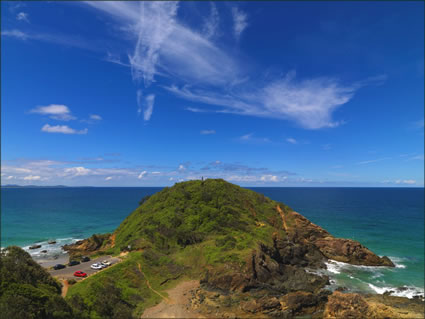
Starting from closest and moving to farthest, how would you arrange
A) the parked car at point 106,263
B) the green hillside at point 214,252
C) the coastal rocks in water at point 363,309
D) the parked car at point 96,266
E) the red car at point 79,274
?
the coastal rocks in water at point 363,309 → the green hillside at point 214,252 → the red car at point 79,274 → the parked car at point 96,266 → the parked car at point 106,263

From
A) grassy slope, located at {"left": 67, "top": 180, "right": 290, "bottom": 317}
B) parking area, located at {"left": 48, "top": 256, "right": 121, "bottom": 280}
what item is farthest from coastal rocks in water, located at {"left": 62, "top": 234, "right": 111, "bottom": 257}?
parking area, located at {"left": 48, "top": 256, "right": 121, "bottom": 280}

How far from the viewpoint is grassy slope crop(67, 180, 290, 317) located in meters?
44.1

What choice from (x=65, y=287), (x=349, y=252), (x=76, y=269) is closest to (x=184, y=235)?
(x=76, y=269)

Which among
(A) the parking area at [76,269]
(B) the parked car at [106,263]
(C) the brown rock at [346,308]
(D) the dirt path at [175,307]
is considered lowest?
(D) the dirt path at [175,307]

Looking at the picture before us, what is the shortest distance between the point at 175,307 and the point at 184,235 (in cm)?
2300

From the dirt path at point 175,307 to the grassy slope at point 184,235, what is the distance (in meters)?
1.71

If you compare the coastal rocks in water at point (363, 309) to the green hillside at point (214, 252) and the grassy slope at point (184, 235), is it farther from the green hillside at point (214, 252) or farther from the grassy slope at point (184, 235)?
the grassy slope at point (184, 235)

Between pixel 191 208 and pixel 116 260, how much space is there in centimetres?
2694

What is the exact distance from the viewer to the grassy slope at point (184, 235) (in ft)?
145

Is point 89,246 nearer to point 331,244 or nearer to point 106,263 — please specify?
point 106,263

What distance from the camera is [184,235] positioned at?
61875mm

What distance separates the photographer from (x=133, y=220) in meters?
75.8

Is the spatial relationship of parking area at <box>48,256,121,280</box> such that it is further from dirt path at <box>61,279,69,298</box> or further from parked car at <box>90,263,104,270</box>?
dirt path at <box>61,279,69,298</box>

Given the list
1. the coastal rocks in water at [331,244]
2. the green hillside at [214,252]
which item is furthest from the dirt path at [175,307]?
the coastal rocks in water at [331,244]
